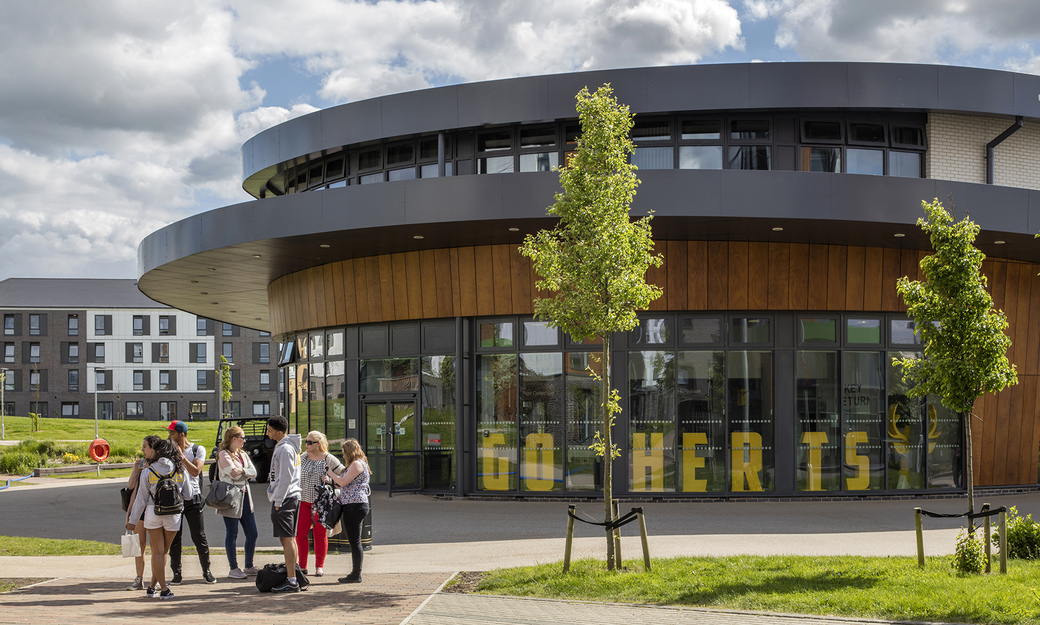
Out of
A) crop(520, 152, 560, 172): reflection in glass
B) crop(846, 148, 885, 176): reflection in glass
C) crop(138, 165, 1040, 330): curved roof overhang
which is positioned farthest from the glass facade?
crop(520, 152, 560, 172): reflection in glass

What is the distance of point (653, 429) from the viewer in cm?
1830

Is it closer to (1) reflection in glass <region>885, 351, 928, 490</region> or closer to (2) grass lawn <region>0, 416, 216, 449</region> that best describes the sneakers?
(1) reflection in glass <region>885, 351, 928, 490</region>

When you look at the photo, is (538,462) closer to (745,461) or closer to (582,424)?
(582,424)

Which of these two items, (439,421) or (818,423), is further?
(439,421)

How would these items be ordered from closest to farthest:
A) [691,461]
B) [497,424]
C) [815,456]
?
[691,461], [815,456], [497,424]

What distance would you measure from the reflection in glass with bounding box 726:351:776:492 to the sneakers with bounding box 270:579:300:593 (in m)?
11.0

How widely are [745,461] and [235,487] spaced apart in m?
11.3

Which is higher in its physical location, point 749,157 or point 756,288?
point 749,157

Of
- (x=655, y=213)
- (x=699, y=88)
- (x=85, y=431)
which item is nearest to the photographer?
(x=655, y=213)

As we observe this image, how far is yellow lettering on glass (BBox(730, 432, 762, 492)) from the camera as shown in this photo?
18.4 meters

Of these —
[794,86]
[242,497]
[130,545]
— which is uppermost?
[794,86]

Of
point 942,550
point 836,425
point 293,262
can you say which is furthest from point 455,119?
point 942,550

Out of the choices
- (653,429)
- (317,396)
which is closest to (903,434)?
(653,429)

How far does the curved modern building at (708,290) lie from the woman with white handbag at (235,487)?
7.45 metres
